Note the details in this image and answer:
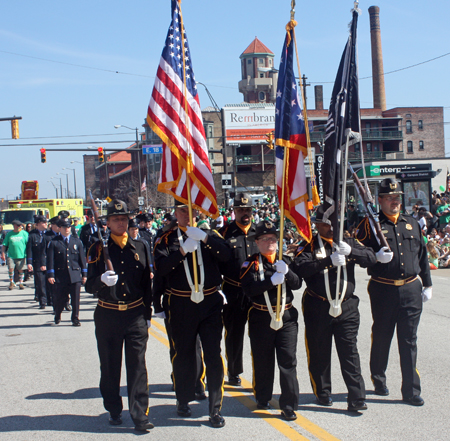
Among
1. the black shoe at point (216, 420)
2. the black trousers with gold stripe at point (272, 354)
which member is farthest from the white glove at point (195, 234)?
the black shoe at point (216, 420)

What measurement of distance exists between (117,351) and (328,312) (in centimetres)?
206

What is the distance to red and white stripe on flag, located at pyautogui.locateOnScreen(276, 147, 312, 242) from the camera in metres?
5.69

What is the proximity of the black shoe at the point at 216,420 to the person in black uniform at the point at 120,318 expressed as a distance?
1.85 feet

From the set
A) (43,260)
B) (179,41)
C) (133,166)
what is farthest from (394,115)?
(179,41)

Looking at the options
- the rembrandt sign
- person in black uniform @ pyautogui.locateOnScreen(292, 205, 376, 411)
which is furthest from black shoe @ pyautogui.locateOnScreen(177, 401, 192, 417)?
the rembrandt sign

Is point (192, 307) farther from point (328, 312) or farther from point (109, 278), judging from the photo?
point (328, 312)

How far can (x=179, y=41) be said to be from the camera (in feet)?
20.4

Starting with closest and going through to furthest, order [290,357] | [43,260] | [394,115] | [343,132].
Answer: [290,357] < [343,132] < [43,260] < [394,115]

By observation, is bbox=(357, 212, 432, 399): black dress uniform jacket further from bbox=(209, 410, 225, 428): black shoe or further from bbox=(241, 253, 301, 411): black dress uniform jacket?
bbox=(209, 410, 225, 428): black shoe

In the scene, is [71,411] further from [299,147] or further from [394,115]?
[394,115]

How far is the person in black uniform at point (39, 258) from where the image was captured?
13.2 metres

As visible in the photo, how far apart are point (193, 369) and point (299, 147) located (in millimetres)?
2466

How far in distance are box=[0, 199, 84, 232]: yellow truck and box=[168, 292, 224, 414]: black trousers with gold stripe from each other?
72.0 ft

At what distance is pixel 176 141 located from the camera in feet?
19.7
